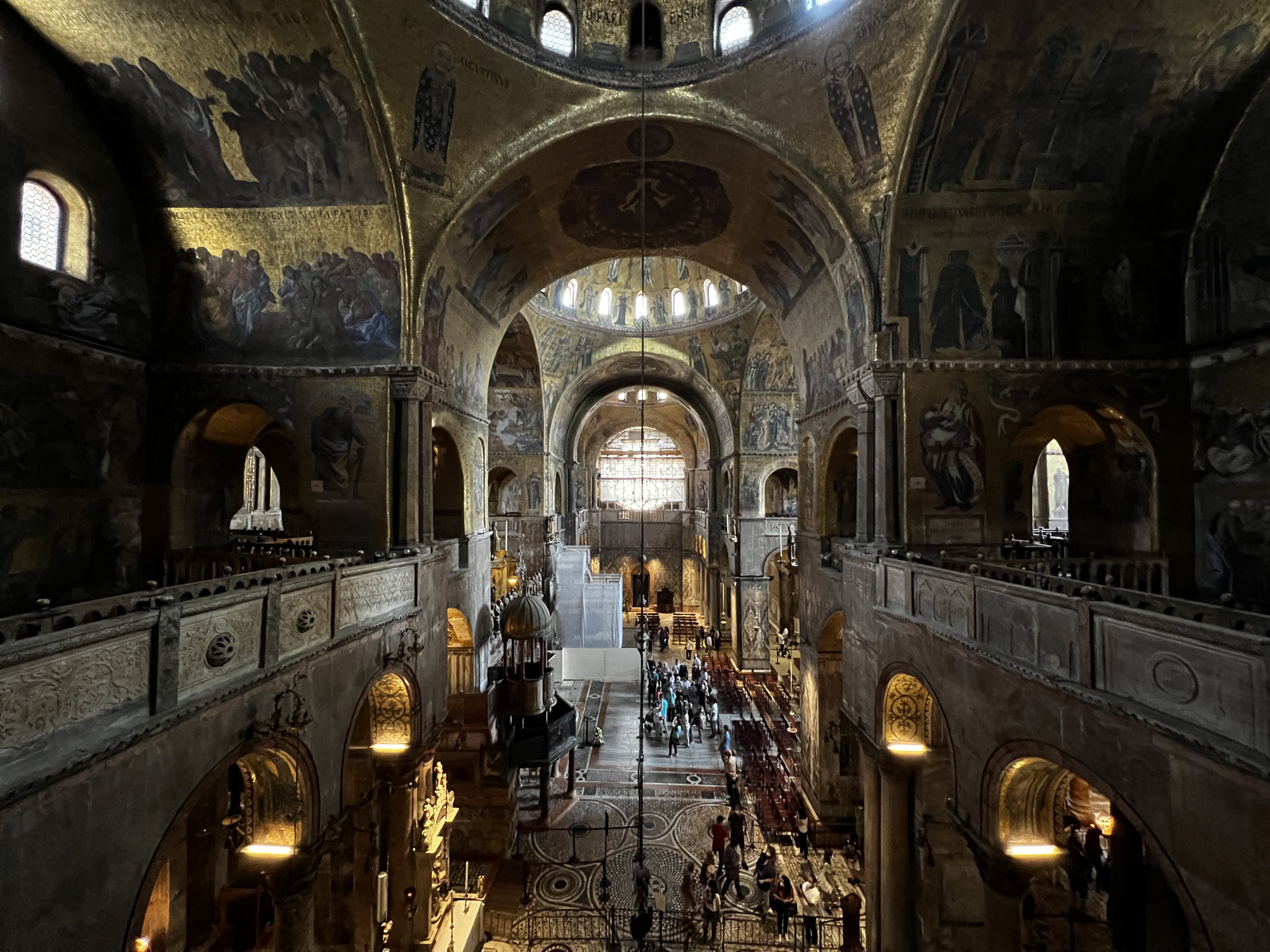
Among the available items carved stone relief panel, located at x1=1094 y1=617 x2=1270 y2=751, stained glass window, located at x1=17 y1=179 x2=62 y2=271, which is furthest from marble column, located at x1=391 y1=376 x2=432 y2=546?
carved stone relief panel, located at x1=1094 y1=617 x2=1270 y2=751

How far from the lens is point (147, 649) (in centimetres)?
491

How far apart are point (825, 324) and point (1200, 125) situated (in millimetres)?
6232

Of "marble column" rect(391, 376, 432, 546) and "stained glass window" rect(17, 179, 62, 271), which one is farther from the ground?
"stained glass window" rect(17, 179, 62, 271)

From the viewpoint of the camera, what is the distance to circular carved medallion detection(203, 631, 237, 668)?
559cm

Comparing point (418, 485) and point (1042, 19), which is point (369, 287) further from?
point (1042, 19)

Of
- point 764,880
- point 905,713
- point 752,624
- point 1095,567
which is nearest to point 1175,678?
point 1095,567

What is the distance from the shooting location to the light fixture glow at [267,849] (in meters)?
7.20

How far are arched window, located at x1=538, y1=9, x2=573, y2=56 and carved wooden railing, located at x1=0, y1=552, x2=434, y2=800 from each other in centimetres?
980

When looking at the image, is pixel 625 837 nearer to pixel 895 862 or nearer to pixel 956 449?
pixel 895 862

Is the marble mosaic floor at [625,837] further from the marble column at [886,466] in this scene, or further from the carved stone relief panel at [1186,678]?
the carved stone relief panel at [1186,678]

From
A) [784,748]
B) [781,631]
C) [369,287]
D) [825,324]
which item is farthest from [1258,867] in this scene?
[781,631]

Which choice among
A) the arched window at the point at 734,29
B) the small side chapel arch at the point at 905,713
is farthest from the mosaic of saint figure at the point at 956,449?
the arched window at the point at 734,29

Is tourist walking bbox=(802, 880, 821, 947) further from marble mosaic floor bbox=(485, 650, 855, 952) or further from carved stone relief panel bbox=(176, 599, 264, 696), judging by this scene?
carved stone relief panel bbox=(176, 599, 264, 696)

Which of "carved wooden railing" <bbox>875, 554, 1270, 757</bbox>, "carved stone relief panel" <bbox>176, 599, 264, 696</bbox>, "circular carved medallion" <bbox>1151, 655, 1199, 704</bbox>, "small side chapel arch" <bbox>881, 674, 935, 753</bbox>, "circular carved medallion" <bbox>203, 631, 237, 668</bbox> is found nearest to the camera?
"carved wooden railing" <bbox>875, 554, 1270, 757</bbox>
